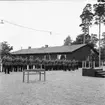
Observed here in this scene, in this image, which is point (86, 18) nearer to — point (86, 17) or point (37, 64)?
point (86, 17)

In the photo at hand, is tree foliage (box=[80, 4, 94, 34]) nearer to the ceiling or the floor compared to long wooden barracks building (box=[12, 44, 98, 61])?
nearer to the ceiling

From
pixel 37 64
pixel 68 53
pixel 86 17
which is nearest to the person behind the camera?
pixel 37 64

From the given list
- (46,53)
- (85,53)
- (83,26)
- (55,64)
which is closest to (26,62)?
(55,64)

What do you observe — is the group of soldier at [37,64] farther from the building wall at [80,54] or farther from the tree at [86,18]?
the tree at [86,18]

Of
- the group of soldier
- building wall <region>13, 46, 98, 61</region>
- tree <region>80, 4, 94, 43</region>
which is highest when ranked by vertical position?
tree <region>80, 4, 94, 43</region>

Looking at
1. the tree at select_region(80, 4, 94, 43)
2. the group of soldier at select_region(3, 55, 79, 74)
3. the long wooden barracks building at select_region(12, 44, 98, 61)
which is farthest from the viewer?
the tree at select_region(80, 4, 94, 43)

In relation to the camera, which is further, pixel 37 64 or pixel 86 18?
pixel 86 18

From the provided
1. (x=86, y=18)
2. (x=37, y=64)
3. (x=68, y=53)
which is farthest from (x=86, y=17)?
(x=37, y=64)

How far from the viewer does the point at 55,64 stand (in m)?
26.3

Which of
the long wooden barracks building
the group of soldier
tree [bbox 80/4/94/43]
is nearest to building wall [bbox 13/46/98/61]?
the long wooden barracks building

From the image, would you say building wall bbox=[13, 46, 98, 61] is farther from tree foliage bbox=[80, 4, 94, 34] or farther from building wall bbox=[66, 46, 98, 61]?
tree foliage bbox=[80, 4, 94, 34]

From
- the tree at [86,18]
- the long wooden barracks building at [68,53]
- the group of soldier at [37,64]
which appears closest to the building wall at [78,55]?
the long wooden barracks building at [68,53]

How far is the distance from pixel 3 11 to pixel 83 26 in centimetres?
2726

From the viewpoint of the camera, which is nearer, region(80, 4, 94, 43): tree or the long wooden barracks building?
the long wooden barracks building
